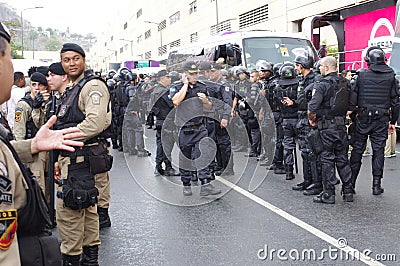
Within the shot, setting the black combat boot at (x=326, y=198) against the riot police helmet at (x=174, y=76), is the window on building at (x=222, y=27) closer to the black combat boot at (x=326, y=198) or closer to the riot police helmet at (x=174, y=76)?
the riot police helmet at (x=174, y=76)

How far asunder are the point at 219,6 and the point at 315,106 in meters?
39.4

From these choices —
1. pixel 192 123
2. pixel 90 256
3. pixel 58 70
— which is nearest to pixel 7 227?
pixel 90 256

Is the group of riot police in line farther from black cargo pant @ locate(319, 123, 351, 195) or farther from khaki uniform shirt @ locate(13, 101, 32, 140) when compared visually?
khaki uniform shirt @ locate(13, 101, 32, 140)

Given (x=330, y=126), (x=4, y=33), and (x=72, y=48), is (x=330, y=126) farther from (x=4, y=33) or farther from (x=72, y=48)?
(x=4, y=33)

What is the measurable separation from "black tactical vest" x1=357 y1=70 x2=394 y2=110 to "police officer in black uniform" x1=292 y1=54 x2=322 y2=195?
0.69 metres

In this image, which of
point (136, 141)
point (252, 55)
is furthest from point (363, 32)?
point (136, 141)

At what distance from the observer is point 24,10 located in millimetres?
46250

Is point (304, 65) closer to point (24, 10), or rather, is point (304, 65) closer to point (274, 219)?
point (274, 219)

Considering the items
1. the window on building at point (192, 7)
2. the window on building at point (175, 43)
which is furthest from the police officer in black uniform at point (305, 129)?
the window on building at point (175, 43)

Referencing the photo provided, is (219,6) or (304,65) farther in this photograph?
(219,6)

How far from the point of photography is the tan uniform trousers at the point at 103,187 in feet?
18.2

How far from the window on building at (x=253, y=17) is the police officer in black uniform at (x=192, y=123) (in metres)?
29.1

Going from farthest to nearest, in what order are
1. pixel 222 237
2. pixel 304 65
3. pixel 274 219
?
1. pixel 304 65
2. pixel 274 219
3. pixel 222 237

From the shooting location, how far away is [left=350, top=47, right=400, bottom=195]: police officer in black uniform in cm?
699
